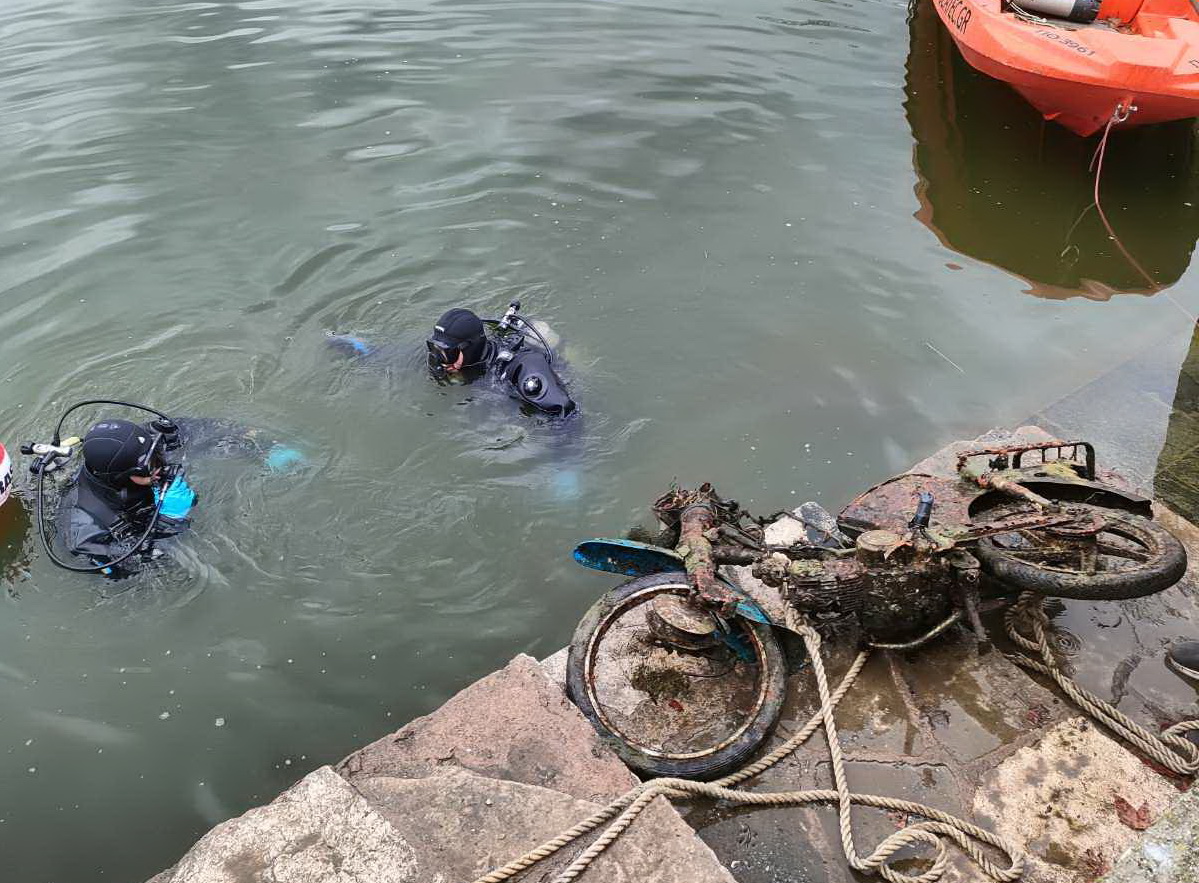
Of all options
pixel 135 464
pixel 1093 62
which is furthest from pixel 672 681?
pixel 1093 62

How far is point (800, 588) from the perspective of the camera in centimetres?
355

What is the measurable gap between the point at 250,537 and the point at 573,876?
346 centimetres

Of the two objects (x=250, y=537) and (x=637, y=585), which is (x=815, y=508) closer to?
(x=637, y=585)

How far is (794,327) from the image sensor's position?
22.6 feet

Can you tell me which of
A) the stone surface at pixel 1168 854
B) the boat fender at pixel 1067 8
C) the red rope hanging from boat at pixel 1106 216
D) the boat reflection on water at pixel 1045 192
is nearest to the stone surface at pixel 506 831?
the stone surface at pixel 1168 854

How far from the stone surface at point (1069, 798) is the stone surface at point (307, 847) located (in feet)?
7.11

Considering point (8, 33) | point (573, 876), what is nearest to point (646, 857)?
point (573, 876)

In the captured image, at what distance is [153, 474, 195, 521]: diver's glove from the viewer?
4.89 meters

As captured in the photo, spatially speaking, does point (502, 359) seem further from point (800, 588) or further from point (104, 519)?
point (800, 588)

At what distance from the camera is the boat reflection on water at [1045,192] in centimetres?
769

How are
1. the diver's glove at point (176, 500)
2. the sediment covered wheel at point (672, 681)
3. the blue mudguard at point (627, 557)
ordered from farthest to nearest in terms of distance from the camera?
the diver's glove at point (176, 500), the blue mudguard at point (627, 557), the sediment covered wheel at point (672, 681)

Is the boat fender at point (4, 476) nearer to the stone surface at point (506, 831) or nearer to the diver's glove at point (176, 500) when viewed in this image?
the diver's glove at point (176, 500)

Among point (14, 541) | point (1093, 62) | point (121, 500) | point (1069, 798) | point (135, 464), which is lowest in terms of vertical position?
point (14, 541)

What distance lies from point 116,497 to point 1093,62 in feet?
29.8
